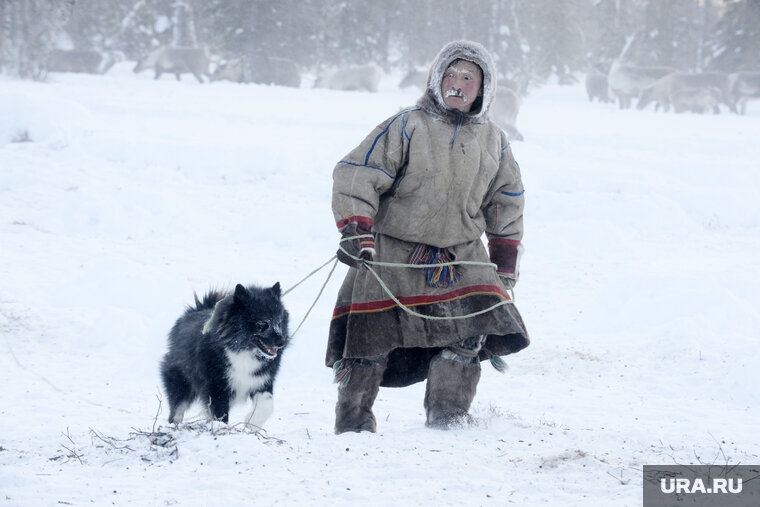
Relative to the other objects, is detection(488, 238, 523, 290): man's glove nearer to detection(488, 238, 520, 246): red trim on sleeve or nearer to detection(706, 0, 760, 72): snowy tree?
detection(488, 238, 520, 246): red trim on sleeve

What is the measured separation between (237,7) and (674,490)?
2983cm

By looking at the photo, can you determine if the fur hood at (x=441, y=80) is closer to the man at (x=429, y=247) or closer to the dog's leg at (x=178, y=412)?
the man at (x=429, y=247)

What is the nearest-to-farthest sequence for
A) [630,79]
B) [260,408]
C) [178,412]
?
[260,408]
[178,412]
[630,79]

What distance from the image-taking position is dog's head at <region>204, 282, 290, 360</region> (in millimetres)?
4816

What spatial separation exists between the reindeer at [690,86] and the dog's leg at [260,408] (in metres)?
27.4

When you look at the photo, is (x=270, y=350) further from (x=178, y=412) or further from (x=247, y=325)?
(x=178, y=412)

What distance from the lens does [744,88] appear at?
28.4 m

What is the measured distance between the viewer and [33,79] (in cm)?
2323

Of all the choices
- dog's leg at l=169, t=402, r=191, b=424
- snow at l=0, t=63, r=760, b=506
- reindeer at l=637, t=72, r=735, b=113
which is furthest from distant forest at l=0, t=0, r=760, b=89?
dog's leg at l=169, t=402, r=191, b=424

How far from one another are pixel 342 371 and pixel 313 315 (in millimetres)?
3421

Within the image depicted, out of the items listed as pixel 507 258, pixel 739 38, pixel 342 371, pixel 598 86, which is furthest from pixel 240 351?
pixel 739 38

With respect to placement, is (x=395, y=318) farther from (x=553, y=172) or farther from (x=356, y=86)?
(x=356, y=86)

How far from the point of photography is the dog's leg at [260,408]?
4.94 m

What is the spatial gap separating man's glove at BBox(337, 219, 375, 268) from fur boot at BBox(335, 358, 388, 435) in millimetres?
610
